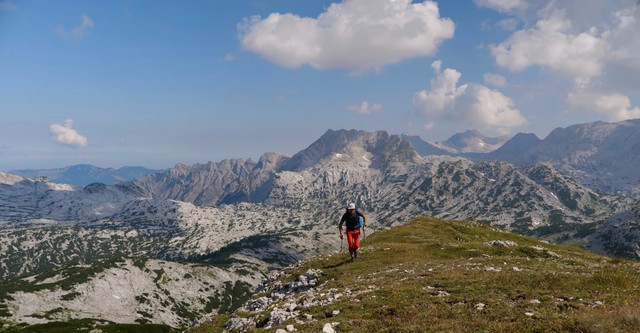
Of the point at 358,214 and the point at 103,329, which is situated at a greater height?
the point at 358,214

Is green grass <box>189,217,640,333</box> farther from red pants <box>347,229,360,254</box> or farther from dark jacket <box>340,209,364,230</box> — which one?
red pants <box>347,229,360,254</box>

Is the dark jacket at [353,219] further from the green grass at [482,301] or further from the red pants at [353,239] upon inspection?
the green grass at [482,301]

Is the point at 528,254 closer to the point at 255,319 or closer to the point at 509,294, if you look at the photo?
the point at 509,294

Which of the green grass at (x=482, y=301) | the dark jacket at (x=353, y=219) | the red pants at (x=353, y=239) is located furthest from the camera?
the red pants at (x=353, y=239)

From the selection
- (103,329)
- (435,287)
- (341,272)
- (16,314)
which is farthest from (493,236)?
(16,314)

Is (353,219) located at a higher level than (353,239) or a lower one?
higher

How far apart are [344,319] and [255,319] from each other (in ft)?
26.7

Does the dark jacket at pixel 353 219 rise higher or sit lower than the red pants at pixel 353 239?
higher

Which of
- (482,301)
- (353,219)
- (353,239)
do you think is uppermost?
(353,219)

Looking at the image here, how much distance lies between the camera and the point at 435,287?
73.1 feet

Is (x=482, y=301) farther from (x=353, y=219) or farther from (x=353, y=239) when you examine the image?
(x=353, y=239)

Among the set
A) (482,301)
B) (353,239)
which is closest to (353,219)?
(353,239)

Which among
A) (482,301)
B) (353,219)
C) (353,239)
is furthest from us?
(353,239)

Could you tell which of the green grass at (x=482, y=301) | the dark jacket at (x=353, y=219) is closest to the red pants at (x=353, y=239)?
the dark jacket at (x=353, y=219)
